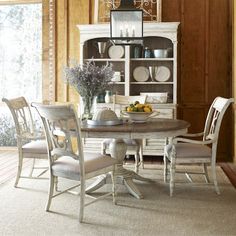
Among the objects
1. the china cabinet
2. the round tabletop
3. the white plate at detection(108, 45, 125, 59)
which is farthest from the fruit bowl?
the white plate at detection(108, 45, 125, 59)

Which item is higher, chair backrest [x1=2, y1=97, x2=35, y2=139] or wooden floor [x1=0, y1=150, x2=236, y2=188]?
chair backrest [x1=2, y1=97, x2=35, y2=139]

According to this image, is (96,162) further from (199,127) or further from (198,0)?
(198,0)

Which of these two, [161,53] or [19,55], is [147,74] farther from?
[19,55]

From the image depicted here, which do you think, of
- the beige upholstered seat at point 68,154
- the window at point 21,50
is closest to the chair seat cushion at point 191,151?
the beige upholstered seat at point 68,154

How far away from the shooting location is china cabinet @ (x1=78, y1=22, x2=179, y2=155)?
5.71m

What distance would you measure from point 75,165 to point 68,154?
115 mm

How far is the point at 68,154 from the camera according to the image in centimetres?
327

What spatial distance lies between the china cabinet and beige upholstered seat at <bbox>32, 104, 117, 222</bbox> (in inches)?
91.6

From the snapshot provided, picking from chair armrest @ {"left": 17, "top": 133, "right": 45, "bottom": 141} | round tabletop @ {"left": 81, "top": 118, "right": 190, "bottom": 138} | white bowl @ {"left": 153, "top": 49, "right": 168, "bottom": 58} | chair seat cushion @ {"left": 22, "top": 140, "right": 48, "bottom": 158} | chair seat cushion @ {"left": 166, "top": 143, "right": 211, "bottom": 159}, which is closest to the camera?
round tabletop @ {"left": 81, "top": 118, "right": 190, "bottom": 138}

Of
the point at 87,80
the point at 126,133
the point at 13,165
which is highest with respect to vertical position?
the point at 87,80

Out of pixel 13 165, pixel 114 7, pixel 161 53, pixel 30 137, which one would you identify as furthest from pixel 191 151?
pixel 114 7

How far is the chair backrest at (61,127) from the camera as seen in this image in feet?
10.4

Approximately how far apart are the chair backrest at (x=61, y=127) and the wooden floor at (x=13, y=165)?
1.42 meters

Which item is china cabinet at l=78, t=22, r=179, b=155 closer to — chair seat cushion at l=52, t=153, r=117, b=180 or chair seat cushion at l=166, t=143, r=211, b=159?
chair seat cushion at l=166, t=143, r=211, b=159
